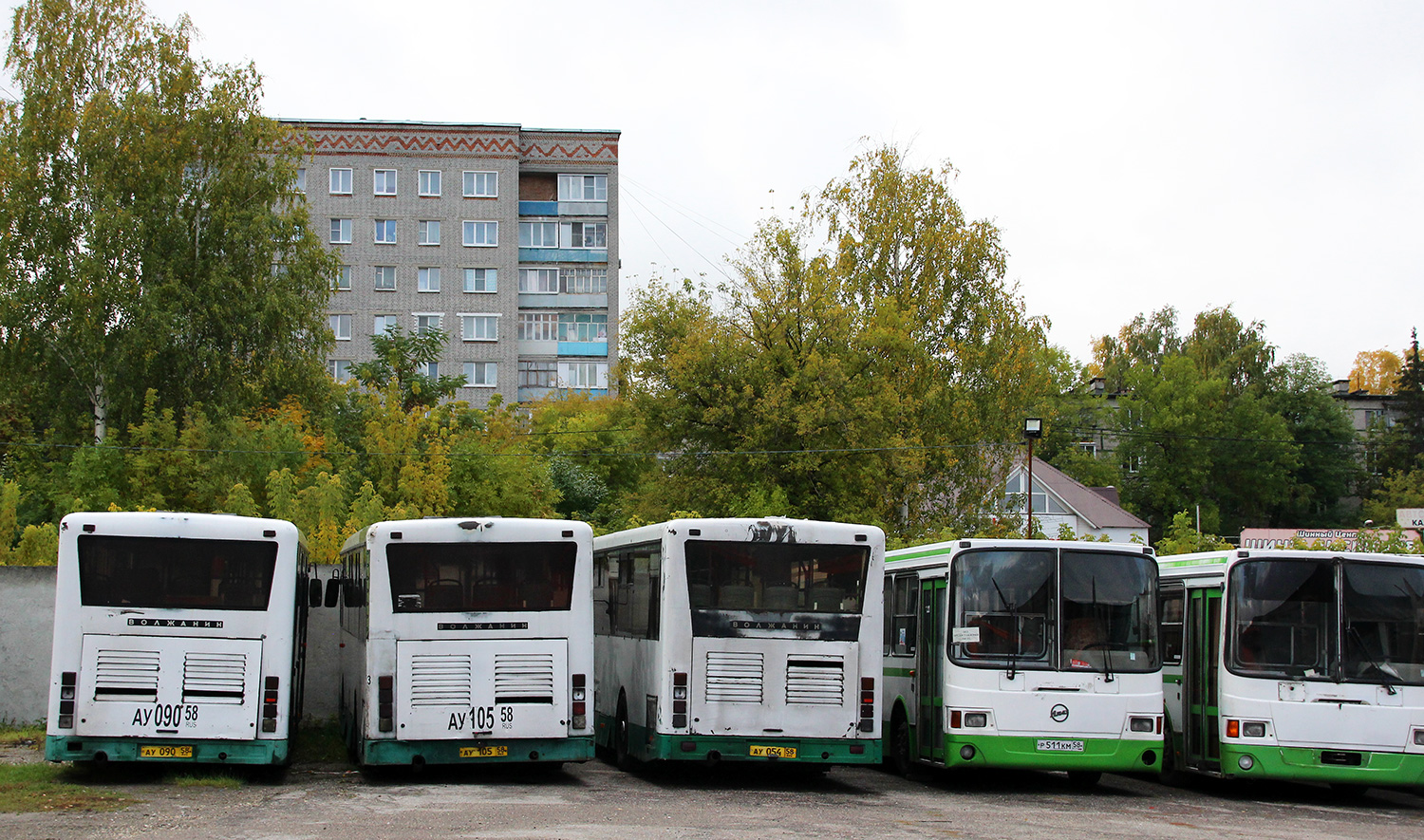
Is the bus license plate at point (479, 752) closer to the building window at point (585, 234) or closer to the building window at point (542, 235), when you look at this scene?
the building window at point (585, 234)

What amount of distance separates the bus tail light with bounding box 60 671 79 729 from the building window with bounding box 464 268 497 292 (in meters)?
52.8

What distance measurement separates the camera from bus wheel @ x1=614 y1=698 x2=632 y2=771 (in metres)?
Result: 17.3

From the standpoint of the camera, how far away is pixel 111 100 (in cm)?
3669

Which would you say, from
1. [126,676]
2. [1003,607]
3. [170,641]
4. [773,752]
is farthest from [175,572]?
[1003,607]

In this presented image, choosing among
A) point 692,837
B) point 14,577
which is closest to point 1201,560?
point 692,837

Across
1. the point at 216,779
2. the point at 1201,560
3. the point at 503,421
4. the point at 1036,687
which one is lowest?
the point at 216,779

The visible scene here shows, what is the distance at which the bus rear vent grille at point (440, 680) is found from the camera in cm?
1488

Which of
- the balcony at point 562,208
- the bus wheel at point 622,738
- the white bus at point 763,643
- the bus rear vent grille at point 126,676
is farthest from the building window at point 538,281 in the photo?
the bus rear vent grille at point 126,676

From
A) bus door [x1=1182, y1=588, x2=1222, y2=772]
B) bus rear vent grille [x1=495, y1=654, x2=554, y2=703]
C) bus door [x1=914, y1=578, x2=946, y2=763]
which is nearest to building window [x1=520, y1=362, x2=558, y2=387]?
bus door [x1=914, y1=578, x2=946, y2=763]

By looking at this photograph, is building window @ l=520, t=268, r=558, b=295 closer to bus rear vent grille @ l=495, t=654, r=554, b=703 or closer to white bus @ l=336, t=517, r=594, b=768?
white bus @ l=336, t=517, r=594, b=768

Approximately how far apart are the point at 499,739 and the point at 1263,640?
8.30m

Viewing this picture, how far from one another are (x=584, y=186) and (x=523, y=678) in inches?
2131

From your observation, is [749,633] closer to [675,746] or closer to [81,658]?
[675,746]

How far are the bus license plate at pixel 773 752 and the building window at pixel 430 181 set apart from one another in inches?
2144
